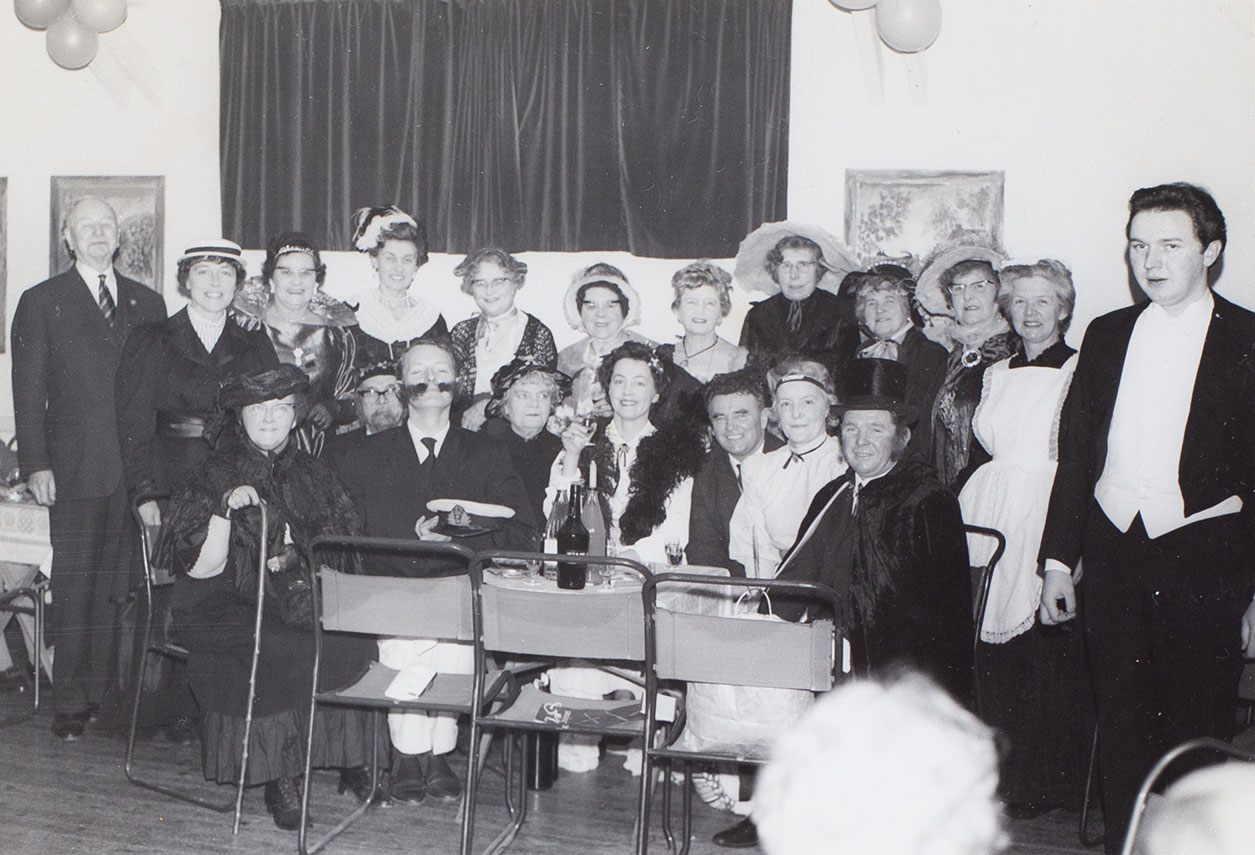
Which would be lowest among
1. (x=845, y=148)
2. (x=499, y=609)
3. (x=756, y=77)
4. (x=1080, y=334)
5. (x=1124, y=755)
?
(x=1124, y=755)

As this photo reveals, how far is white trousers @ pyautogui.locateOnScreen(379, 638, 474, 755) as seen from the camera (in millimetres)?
3420

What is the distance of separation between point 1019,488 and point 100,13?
3747mm

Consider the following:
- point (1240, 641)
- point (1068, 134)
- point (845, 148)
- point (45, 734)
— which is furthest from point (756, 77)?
point (45, 734)

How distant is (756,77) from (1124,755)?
2.52 meters

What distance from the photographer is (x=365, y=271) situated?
446 centimetres

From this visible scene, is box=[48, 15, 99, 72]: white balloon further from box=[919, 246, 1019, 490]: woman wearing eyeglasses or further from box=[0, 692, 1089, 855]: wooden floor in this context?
box=[919, 246, 1019, 490]: woman wearing eyeglasses

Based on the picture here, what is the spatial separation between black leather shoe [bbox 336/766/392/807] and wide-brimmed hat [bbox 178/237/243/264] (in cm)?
205

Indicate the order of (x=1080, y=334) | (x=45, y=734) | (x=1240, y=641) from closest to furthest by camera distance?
(x=1240, y=641) < (x=1080, y=334) < (x=45, y=734)

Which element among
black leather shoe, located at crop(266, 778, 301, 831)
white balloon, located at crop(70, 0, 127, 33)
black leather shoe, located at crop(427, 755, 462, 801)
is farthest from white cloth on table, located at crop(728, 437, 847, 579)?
white balloon, located at crop(70, 0, 127, 33)

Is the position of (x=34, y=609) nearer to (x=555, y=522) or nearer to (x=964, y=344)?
(x=555, y=522)

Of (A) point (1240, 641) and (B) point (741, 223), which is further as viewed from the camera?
(B) point (741, 223)

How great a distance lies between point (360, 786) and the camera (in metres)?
3.53

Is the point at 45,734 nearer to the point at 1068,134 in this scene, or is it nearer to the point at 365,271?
the point at 365,271

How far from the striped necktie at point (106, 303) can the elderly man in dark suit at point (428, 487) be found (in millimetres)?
1262
